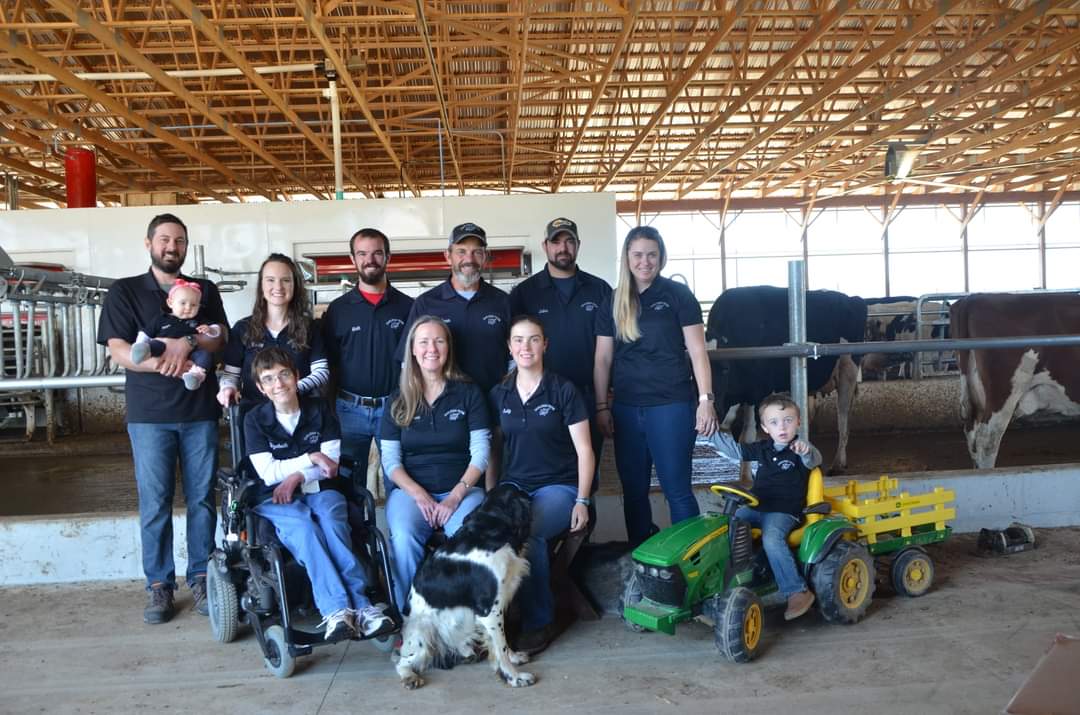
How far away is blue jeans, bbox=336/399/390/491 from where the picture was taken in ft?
12.5

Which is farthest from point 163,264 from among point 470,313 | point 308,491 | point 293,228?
point 293,228

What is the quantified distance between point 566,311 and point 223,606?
193cm

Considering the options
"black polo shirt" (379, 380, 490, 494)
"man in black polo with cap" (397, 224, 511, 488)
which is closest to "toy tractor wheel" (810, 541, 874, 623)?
"black polo shirt" (379, 380, 490, 494)

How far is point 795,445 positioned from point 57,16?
1246 centimetres

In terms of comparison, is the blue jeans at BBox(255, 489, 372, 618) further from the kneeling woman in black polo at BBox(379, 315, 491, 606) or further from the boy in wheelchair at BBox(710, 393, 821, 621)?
the boy in wheelchair at BBox(710, 393, 821, 621)

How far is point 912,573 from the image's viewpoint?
3645 mm

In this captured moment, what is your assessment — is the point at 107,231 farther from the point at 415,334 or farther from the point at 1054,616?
the point at 1054,616

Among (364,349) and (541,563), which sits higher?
(364,349)

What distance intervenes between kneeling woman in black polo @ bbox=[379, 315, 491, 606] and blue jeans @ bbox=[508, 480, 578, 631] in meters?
0.26

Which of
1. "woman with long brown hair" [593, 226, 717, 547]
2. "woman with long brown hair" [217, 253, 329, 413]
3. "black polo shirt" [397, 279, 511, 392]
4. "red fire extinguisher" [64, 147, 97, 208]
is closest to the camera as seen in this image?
"woman with long brown hair" [217, 253, 329, 413]

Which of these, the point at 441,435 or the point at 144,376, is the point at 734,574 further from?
the point at 144,376

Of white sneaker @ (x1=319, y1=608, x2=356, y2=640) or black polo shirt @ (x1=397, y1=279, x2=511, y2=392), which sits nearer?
white sneaker @ (x1=319, y1=608, x2=356, y2=640)

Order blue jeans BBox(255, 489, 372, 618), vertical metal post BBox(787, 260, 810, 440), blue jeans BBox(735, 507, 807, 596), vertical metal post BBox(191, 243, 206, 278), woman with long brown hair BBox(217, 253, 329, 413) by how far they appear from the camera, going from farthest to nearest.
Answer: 1. vertical metal post BBox(191, 243, 206, 278)
2. vertical metal post BBox(787, 260, 810, 440)
3. woman with long brown hair BBox(217, 253, 329, 413)
4. blue jeans BBox(735, 507, 807, 596)
5. blue jeans BBox(255, 489, 372, 618)

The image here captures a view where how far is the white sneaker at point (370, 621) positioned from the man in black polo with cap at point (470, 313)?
1.12 metres
